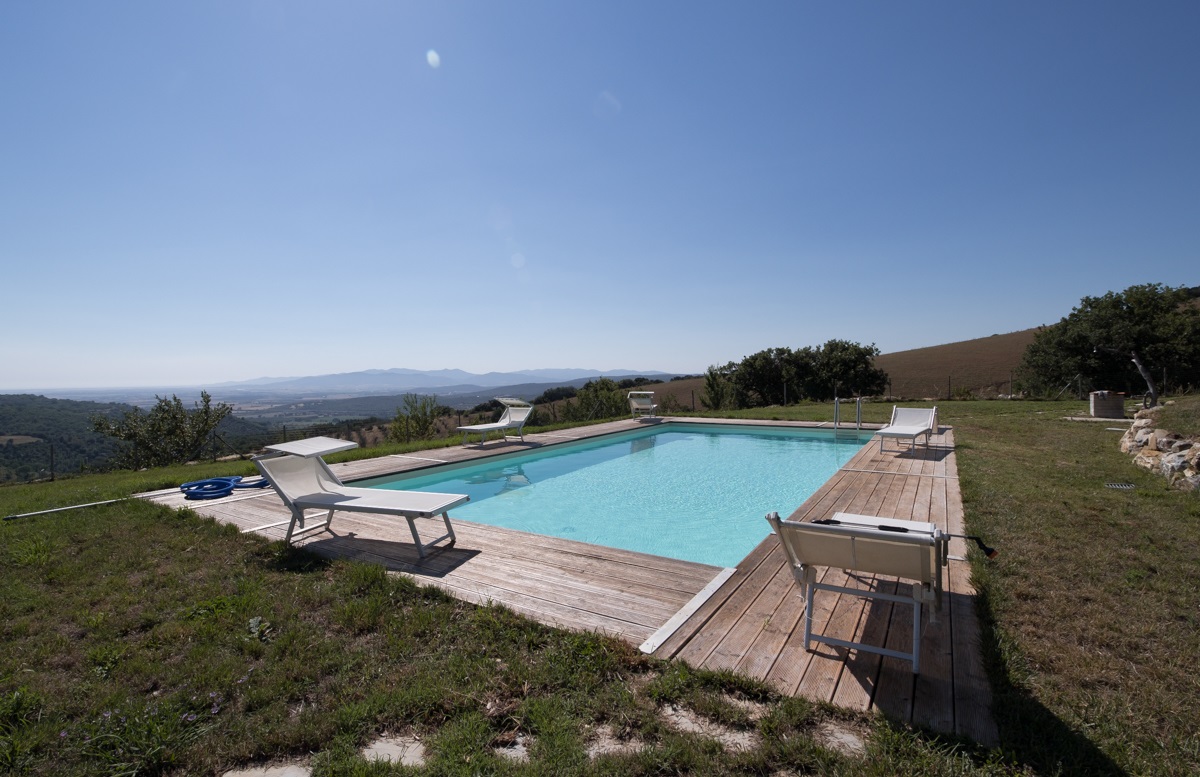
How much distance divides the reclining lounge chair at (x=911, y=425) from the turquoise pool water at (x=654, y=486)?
113cm

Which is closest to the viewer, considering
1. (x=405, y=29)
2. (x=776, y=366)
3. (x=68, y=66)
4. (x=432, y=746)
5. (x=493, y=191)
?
(x=432, y=746)

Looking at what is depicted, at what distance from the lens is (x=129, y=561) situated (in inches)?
161

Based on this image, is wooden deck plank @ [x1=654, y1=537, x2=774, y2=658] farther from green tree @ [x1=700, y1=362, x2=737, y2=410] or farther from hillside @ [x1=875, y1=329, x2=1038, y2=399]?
hillside @ [x1=875, y1=329, x2=1038, y2=399]

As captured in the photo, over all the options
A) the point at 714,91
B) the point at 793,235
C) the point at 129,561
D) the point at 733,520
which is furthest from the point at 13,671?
the point at 793,235

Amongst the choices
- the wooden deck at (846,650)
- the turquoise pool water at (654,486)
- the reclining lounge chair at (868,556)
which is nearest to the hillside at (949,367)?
the turquoise pool water at (654,486)

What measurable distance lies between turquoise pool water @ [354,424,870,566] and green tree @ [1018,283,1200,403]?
1677 cm

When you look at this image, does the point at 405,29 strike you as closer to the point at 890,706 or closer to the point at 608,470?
the point at 608,470

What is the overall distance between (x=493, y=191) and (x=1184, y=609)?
14.4m

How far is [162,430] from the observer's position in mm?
20125

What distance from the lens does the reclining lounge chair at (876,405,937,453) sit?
27.2 ft

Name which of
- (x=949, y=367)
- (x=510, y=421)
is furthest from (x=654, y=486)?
(x=949, y=367)

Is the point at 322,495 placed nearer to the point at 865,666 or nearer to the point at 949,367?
the point at 865,666

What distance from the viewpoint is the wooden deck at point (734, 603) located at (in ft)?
7.31

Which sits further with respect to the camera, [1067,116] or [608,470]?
[1067,116]
